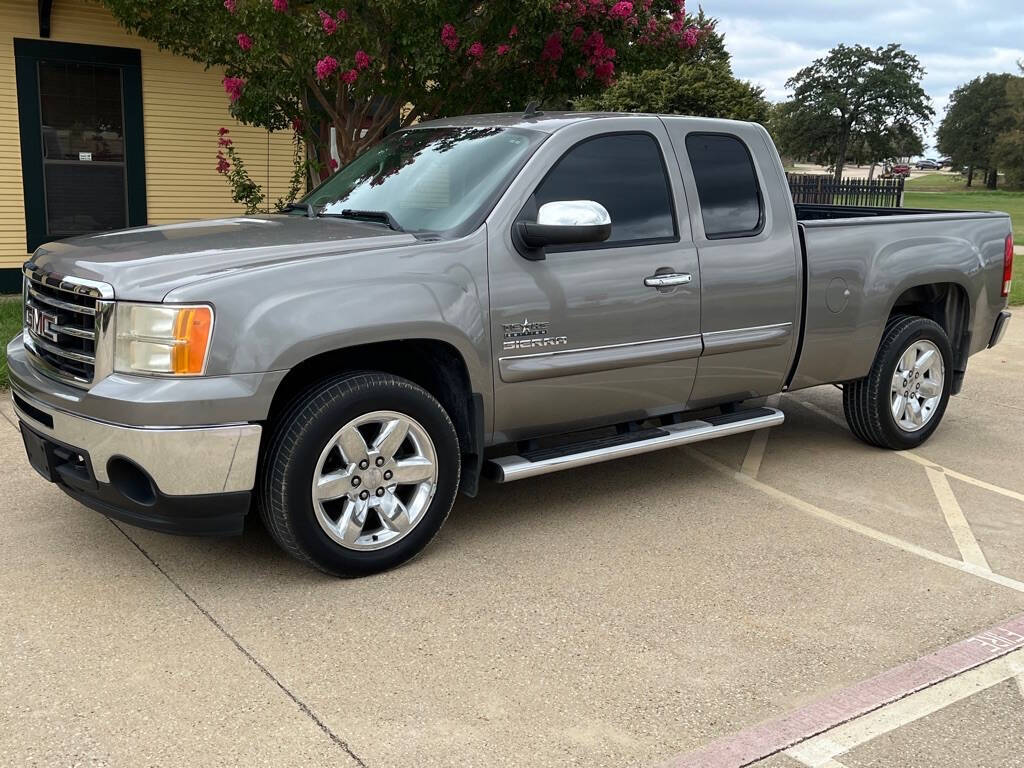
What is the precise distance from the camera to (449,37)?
8633mm

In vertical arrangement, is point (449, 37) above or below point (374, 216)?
above

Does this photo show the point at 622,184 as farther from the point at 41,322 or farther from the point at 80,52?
the point at 80,52

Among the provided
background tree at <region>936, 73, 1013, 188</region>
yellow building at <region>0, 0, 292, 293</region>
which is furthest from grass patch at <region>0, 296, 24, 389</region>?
background tree at <region>936, 73, 1013, 188</region>

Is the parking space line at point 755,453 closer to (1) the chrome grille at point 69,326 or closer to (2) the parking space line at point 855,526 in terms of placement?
(2) the parking space line at point 855,526

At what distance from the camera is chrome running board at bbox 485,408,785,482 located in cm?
477

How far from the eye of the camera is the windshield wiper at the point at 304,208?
5309 millimetres

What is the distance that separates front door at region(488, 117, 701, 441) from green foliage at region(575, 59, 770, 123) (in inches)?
748

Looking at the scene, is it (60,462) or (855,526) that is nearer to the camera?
(60,462)

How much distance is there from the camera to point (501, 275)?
4570mm

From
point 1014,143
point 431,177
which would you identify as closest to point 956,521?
point 431,177

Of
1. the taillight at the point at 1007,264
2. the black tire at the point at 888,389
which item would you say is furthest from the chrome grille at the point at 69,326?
the taillight at the point at 1007,264

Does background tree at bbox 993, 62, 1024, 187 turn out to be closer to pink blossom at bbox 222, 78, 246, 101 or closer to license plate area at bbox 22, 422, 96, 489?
pink blossom at bbox 222, 78, 246, 101

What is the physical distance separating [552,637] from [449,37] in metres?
6.07

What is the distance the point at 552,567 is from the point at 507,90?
6189 millimetres
